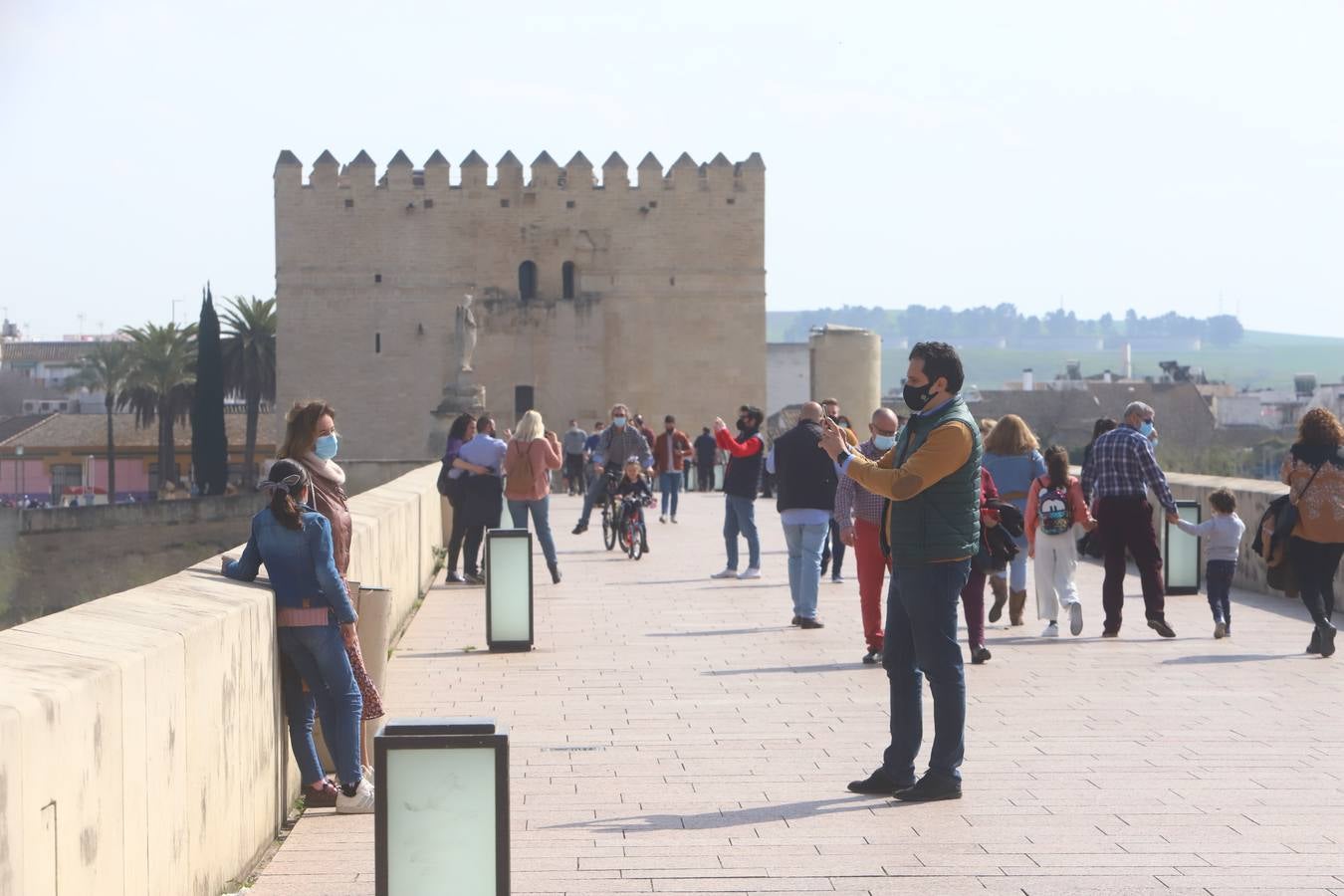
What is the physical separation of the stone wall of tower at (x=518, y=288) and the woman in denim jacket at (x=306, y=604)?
47110mm

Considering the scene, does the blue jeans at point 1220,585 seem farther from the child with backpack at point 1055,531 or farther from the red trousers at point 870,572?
the red trousers at point 870,572

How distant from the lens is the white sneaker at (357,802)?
632 centimetres

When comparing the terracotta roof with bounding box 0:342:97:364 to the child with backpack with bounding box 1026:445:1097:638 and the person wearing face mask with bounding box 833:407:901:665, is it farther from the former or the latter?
the person wearing face mask with bounding box 833:407:901:665

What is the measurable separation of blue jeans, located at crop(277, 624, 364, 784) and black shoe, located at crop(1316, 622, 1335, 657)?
19.3 ft

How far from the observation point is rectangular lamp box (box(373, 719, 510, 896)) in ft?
15.1

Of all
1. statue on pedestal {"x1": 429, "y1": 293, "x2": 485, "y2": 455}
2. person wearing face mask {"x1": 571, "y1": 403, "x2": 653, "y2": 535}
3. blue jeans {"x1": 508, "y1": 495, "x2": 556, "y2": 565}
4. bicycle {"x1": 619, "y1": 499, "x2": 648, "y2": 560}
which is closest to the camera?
blue jeans {"x1": 508, "y1": 495, "x2": 556, "y2": 565}

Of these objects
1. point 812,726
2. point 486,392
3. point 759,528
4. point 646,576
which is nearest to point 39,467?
point 486,392

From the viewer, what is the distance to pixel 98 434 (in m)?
75.4

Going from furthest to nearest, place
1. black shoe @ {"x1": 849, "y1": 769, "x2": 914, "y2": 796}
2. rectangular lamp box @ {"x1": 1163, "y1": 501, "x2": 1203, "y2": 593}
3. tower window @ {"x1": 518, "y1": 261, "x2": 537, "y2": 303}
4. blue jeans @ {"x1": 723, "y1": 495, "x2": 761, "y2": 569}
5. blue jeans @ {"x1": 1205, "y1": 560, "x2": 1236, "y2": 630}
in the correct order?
tower window @ {"x1": 518, "y1": 261, "x2": 537, "y2": 303} < blue jeans @ {"x1": 723, "y1": 495, "x2": 761, "y2": 569} < rectangular lamp box @ {"x1": 1163, "y1": 501, "x2": 1203, "y2": 593} < blue jeans @ {"x1": 1205, "y1": 560, "x2": 1236, "y2": 630} < black shoe @ {"x1": 849, "y1": 769, "x2": 914, "y2": 796}

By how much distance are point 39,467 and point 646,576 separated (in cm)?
6637

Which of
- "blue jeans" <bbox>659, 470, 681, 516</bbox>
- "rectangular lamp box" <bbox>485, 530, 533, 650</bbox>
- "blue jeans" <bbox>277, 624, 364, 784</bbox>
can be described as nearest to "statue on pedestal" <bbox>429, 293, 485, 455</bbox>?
"blue jeans" <bbox>659, 470, 681, 516</bbox>

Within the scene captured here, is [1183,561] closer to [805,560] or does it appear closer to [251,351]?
[805,560]

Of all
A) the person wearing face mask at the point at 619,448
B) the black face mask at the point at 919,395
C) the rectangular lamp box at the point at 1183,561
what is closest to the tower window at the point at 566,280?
the person wearing face mask at the point at 619,448

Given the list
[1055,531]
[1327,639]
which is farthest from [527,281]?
[1327,639]
